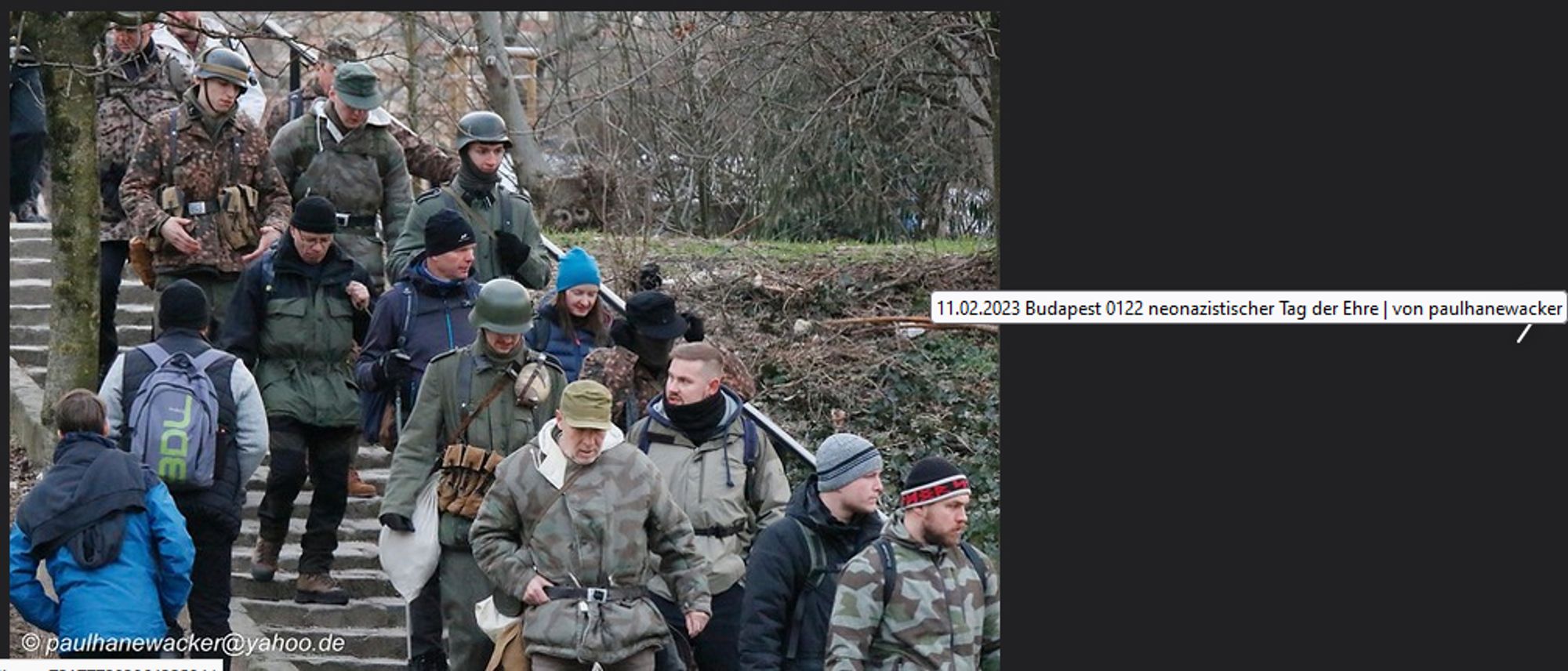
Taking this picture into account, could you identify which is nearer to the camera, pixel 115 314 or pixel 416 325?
pixel 416 325

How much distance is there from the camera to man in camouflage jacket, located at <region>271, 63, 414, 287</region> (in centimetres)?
1237

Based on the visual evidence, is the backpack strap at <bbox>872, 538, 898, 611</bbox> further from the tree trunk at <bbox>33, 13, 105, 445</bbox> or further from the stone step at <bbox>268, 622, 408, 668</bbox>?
the tree trunk at <bbox>33, 13, 105, 445</bbox>

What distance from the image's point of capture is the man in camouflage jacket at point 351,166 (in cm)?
1237

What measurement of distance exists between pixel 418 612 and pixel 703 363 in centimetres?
172

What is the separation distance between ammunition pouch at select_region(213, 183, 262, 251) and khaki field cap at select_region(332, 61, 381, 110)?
2.32ft

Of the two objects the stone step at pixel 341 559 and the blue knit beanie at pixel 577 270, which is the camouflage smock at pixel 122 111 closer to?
the stone step at pixel 341 559

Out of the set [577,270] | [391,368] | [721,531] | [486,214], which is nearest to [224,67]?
[486,214]

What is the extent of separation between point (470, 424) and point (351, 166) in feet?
9.48

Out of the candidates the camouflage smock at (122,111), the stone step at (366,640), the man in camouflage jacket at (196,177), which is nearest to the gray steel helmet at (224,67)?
the man in camouflage jacket at (196,177)

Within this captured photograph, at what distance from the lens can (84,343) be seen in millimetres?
12219

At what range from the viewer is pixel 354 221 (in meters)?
12.4

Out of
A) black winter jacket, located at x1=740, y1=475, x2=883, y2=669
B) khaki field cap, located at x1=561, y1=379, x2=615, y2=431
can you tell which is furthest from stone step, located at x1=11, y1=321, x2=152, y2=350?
black winter jacket, located at x1=740, y1=475, x2=883, y2=669
